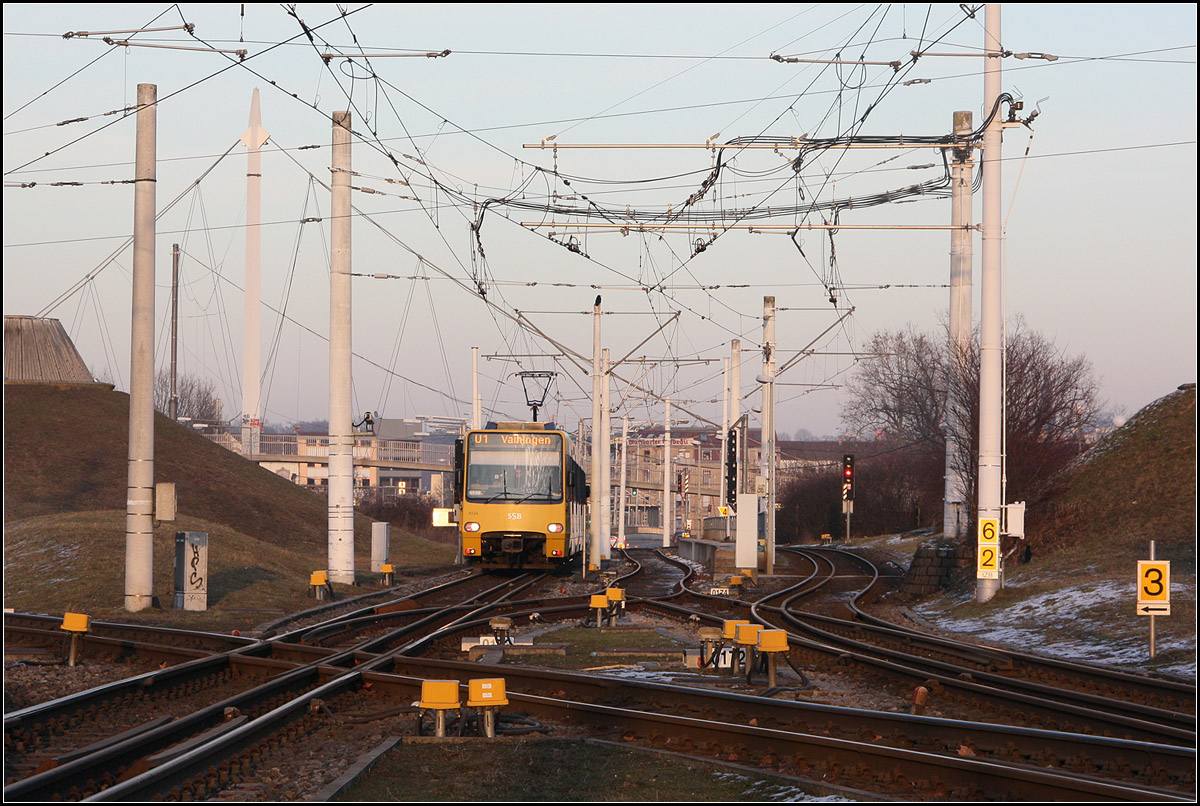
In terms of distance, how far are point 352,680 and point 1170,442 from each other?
23.7 m

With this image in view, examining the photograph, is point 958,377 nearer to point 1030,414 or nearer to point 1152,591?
point 1030,414

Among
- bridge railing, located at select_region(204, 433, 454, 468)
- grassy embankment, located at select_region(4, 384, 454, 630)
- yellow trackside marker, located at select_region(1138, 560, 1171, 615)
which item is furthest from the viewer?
bridge railing, located at select_region(204, 433, 454, 468)

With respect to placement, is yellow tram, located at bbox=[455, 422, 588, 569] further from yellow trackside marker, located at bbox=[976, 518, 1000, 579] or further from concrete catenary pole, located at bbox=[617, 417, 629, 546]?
concrete catenary pole, located at bbox=[617, 417, 629, 546]

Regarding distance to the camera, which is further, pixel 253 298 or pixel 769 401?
pixel 253 298

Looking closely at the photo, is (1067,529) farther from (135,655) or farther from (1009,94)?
(135,655)

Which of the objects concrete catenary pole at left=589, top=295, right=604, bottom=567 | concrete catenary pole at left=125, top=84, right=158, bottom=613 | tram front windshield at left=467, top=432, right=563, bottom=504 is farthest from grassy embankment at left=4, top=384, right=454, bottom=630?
concrete catenary pole at left=589, top=295, right=604, bottom=567

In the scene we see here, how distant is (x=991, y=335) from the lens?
793 inches

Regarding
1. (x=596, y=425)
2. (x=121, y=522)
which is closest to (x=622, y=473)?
(x=596, y=425)

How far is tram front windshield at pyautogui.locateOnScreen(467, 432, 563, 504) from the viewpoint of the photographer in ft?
97.0

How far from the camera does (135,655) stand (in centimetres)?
1394

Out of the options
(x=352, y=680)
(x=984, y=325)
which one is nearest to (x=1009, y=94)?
(x=984, y=325)

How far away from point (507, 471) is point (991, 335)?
520 inches

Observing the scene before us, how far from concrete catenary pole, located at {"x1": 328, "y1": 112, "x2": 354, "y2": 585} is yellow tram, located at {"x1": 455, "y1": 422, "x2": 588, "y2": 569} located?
3779 mm

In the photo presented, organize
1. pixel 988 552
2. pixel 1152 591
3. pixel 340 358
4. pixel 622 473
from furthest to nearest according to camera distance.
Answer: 1. pixel 622 473
2. pixel 340 358
3. pixel 988 552
4. pixel 1152 591
